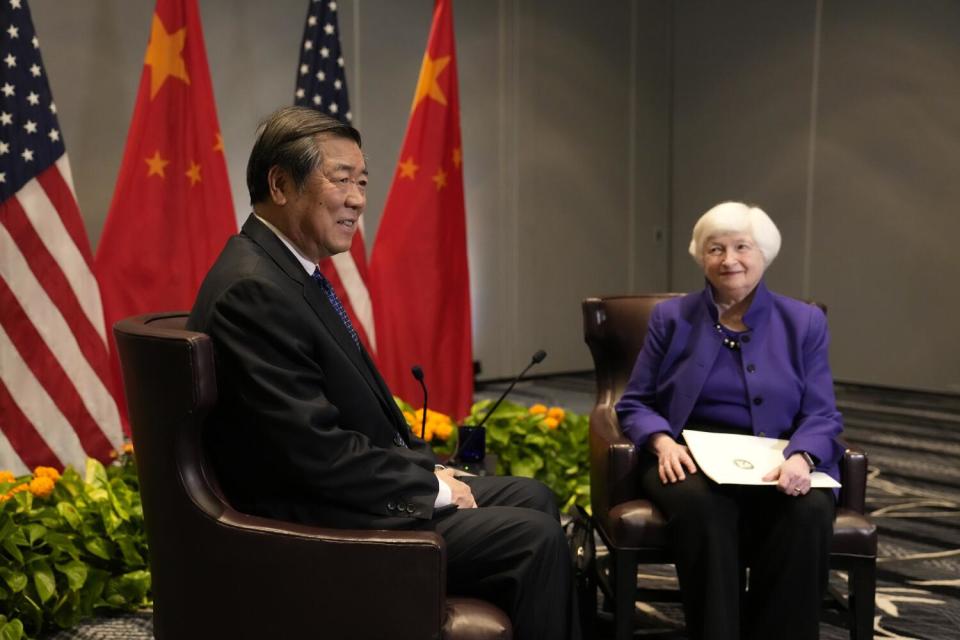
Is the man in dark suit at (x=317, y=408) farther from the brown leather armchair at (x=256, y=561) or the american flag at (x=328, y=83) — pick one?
the american flag at (x=328, y=83)

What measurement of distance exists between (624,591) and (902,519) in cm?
198

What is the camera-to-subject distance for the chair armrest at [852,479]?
7.04 ft

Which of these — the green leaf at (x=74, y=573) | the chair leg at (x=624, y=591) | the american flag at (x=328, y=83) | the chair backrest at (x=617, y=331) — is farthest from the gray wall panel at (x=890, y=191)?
the green leaf at (x=74, y=573)

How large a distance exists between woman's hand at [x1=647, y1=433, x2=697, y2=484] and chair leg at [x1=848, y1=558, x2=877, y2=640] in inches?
17.9

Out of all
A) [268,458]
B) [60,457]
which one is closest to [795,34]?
[60,457]

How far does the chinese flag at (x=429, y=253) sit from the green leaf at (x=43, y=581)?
2.61 metres

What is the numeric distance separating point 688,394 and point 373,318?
110 inches

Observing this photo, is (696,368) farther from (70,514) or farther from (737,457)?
(70,514)

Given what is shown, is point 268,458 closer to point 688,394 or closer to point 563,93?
point 688,394

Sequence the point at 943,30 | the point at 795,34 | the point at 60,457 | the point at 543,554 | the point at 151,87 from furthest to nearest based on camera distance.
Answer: the point at 795,34
the point at 943,30
the point at 151,87
the point at 60,457
the point at 543,554

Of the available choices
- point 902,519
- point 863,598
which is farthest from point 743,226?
point 902,519

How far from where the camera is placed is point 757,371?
2254 mm

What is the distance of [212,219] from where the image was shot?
13.8 ft

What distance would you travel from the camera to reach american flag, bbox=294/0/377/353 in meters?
4.41
